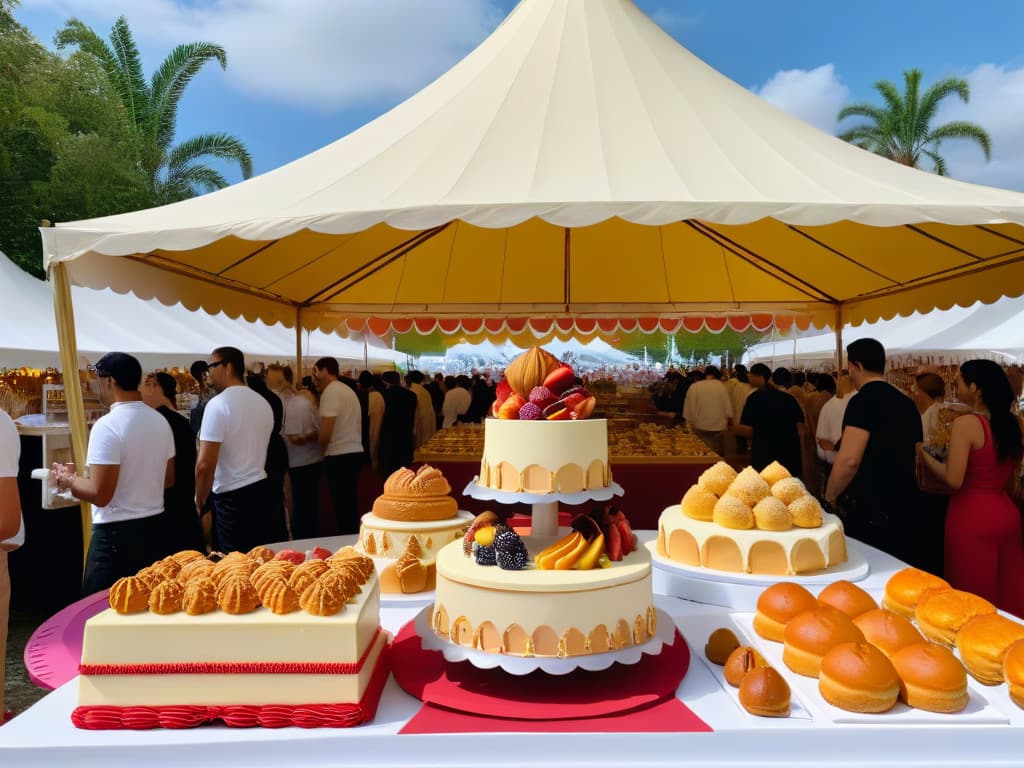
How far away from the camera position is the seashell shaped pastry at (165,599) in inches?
64.9

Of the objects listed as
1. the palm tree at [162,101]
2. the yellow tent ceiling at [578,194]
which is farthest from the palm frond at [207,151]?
the yellow tent ceiling at [578,194]

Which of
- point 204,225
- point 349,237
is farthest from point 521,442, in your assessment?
point 349,237

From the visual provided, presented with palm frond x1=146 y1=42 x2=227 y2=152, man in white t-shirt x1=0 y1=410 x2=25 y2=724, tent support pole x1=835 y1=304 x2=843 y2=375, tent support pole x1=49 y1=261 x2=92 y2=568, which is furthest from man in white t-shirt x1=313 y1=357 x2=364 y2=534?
palm frond x1=146 y1=42 x2=227 y2=152

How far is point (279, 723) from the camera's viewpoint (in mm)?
1570

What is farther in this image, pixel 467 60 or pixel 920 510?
pixel 467 60

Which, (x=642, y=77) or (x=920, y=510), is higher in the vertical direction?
(x=642, y=77)

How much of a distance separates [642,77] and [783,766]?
3.54 meters

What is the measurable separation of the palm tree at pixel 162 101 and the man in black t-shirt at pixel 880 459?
2203 centimetres

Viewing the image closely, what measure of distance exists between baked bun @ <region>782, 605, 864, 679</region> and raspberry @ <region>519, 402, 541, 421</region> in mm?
920

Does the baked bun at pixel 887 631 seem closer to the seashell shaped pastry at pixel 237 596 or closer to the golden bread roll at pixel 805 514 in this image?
the golden bread roll at pixel 805 514

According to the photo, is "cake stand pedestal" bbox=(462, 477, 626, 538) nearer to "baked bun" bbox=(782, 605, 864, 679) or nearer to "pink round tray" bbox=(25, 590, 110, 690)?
"baked bun" bbox=(782, 605, 864, 679)

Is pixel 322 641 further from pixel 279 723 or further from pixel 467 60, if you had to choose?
pixel 467 60

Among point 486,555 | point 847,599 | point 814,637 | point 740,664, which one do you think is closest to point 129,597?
point 486,555

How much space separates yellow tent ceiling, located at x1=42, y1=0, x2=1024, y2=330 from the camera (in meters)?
2.86
